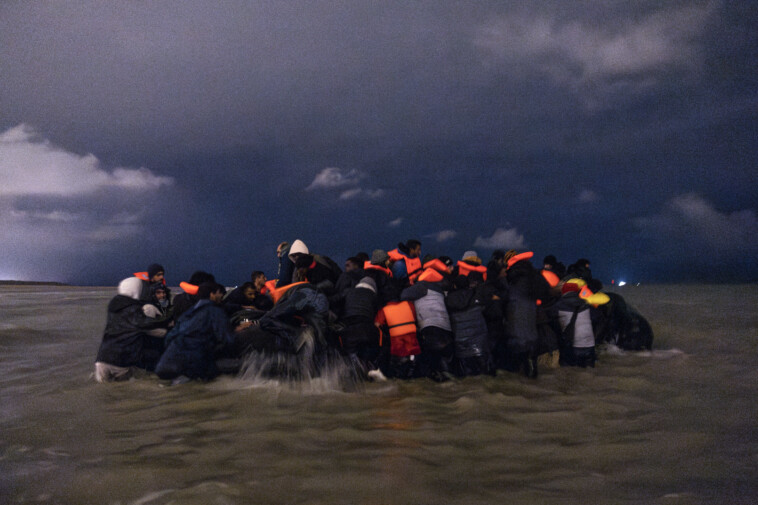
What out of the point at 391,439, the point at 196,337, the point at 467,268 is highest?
the point at 467,268

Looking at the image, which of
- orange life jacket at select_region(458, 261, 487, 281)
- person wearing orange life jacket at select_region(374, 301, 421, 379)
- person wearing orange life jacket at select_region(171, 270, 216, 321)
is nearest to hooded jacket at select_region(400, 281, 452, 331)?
person wearing orange life jacket at select_region(374, 301, 421, 379)

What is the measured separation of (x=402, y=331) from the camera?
703 centimetres

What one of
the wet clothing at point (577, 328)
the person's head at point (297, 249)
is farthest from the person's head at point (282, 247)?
the wet clothing at point (577, 328)

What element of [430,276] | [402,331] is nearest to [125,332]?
[402,331]

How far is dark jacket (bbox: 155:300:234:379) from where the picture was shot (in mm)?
6609

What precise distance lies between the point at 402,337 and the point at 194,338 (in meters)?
2.96

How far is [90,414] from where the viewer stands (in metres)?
5.71

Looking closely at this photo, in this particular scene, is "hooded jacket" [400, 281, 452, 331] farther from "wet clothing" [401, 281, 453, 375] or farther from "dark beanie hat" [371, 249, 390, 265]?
"dark beanie hat" [371, 249, 390, 265]

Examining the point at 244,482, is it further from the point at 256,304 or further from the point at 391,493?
the point at 256,304

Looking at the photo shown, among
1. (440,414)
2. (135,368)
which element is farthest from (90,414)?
(440,414)

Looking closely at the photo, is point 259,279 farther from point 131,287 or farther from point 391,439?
point 391,439

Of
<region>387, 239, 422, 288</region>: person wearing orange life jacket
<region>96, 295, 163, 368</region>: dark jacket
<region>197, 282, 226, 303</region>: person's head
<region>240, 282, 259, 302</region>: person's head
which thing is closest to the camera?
<region>197, 282, 226, 303</region>: person's head

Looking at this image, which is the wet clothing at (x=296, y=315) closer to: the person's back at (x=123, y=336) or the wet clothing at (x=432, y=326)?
the wet clothing at (x=432, y=326)

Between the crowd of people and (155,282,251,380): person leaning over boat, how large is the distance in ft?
0.05
